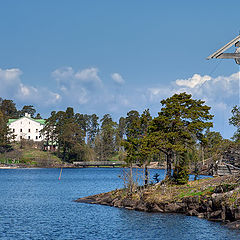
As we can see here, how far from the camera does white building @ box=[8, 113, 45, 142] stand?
190 m

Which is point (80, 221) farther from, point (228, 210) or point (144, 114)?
point (144, 114)

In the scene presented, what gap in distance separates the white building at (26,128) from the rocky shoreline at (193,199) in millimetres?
139314

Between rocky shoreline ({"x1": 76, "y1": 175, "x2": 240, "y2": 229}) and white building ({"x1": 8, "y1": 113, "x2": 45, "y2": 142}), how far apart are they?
13931 cm

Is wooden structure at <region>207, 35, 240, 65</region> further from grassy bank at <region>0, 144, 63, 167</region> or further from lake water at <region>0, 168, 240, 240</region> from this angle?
grassy bank at <region>0, 144, 63, 167</region>

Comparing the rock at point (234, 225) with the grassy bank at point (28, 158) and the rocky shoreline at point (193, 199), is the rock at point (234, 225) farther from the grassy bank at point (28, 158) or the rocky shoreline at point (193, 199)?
the grassy bank at point (28, 158)

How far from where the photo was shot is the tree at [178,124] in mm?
54250

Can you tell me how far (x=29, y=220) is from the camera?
1766 inches

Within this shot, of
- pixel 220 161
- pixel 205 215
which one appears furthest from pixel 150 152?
pixel 205 215

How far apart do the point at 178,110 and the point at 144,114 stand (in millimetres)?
10057

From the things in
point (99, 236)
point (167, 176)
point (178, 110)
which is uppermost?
point (178, 110)

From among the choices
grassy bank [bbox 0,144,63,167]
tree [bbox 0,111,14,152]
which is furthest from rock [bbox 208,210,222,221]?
tree [bbox 0,111,14,152]

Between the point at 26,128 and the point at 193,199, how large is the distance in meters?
155

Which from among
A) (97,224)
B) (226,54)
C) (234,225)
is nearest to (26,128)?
(97,224)

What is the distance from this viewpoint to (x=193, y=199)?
44.7 meters
